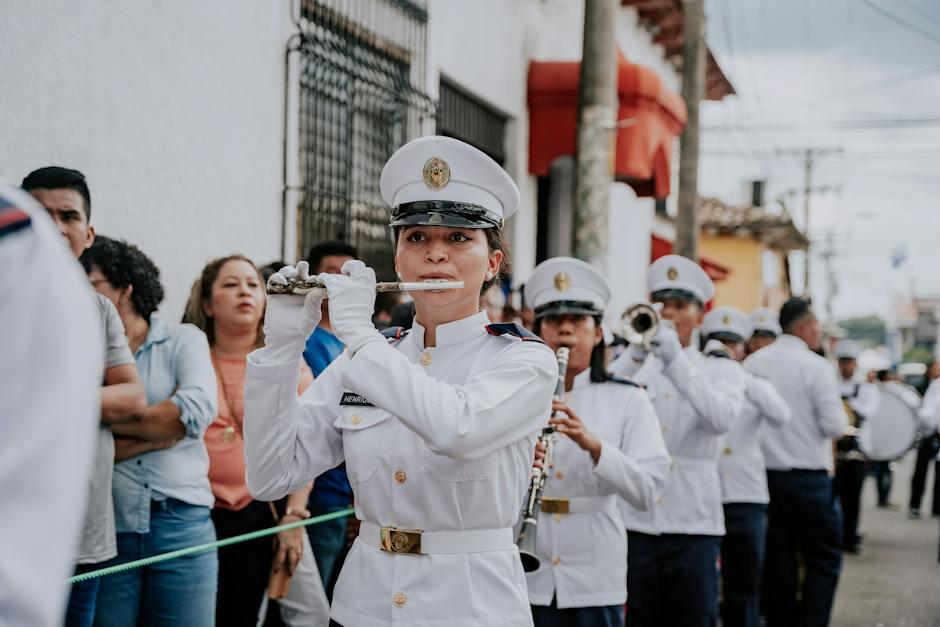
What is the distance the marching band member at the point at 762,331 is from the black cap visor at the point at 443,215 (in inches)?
315

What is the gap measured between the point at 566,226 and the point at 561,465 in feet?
29.8

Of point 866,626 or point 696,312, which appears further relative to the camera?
point 866,626

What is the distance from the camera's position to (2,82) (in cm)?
482

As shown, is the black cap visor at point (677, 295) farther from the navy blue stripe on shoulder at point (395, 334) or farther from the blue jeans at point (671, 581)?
the navy blue stripe on shoulder at point (395, 334)

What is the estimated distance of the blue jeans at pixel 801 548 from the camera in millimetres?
7730

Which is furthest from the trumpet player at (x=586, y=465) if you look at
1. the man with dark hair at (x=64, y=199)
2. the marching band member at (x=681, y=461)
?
the man with dark hair at (x=64, y=199)

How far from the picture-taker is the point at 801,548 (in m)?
7.94

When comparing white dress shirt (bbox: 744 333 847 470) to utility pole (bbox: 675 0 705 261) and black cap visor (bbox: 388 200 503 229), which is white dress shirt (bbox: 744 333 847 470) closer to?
utility pole (bbox: 675 0 705 261)

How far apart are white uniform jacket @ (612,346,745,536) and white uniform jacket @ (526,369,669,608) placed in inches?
40.4

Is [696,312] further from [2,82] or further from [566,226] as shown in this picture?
[566,226]

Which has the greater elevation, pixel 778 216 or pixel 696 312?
pixel 778 216

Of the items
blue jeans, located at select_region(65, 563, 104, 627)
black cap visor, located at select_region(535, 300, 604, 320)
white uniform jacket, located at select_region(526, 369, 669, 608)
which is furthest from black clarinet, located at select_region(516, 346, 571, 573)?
blue jeans, located at select_region(65, 563, 104, 627)

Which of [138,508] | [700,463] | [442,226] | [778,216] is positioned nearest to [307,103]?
[700,463]

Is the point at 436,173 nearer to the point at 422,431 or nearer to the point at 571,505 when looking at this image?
the point at 422,431
